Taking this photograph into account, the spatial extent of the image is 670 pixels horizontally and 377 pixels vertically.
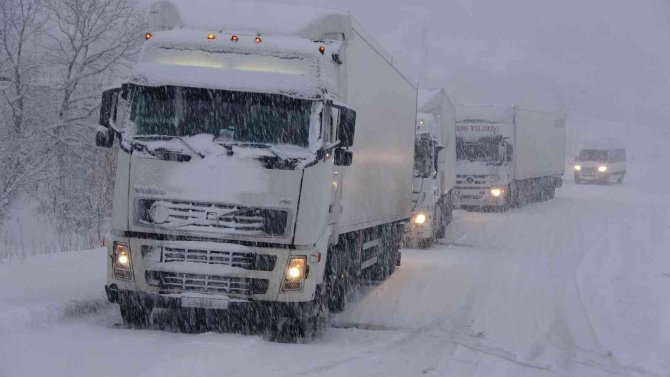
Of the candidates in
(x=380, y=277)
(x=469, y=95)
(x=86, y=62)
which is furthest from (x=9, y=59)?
(x=469, y=95)

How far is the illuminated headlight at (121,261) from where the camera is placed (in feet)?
29.5

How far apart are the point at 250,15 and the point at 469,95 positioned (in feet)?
386

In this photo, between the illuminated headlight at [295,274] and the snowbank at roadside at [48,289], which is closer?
the illuminated headlight at [295,274]

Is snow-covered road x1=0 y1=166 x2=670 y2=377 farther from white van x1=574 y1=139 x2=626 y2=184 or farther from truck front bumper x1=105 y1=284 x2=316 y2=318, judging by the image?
white van x1=574 y1=139 x2=626 y2=184

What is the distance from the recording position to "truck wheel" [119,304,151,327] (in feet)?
31.2

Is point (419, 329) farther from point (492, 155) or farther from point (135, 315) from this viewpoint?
point (492, 155)

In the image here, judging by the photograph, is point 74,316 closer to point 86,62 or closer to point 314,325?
point 314,325

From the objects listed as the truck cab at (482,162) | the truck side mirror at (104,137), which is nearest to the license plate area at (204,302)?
the truck side mirror at (104,137)

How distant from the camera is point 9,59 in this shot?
30047 mm

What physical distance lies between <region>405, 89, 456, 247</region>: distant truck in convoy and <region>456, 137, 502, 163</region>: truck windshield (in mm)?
5608

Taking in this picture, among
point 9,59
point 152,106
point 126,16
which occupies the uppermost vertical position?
point 126,16

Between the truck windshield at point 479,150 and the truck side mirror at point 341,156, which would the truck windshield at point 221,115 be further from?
the truck windshield at point 479,150

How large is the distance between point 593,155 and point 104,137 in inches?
2034

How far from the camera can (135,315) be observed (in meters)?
9.65
